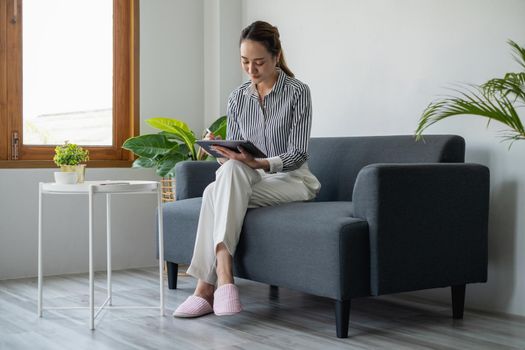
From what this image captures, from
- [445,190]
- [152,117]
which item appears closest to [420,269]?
[445,190]

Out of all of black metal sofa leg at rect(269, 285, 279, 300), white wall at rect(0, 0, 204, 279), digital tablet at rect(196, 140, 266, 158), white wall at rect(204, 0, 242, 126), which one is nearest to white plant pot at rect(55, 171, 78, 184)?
digital tablet at rect(196, 140, 266, 158)

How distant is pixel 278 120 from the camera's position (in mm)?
3205

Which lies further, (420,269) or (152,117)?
(152,117)

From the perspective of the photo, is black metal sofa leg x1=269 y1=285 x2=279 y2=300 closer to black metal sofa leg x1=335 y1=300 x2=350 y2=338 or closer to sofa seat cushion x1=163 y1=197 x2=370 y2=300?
sofa seat cushion x1=163 y1=197 x2=370 y2=300

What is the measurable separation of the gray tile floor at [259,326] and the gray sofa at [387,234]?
157 mm

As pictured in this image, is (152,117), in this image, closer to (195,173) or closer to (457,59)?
(195,173)

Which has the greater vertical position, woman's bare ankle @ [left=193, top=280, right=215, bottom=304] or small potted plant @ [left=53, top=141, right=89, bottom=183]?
small potted plant @ [left=53, top=141, right=89, bottom=183]

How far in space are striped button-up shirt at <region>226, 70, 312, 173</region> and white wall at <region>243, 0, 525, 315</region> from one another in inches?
24.0

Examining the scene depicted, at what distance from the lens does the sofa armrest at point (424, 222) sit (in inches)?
103

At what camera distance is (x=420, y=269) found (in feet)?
9.02

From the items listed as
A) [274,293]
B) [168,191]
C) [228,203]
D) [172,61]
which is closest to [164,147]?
[168,191]

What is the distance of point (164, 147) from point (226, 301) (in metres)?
1.57

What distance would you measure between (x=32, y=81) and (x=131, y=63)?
619mm

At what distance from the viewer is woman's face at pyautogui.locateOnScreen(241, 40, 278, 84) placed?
3148mm
